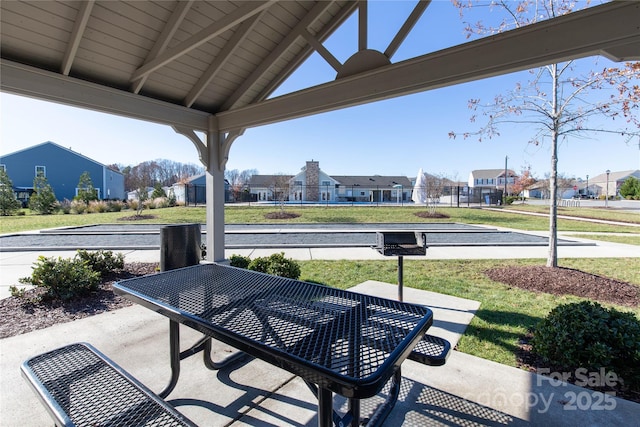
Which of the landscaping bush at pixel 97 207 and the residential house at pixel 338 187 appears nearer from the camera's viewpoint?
the landscaping bush at pixel 97 207

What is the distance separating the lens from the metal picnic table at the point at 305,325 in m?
1.04

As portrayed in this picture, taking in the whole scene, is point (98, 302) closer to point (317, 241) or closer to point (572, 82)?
point (317, 241)

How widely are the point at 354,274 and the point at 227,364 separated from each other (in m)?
3.26

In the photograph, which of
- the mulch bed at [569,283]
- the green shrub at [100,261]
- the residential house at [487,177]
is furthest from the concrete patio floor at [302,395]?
the residential house at [487,177]

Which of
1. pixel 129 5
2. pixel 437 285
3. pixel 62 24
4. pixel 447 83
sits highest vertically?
pixel 129 5

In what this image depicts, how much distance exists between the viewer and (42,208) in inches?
706

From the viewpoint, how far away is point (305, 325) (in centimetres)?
139

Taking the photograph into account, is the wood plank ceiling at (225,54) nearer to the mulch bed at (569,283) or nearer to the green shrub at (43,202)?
the mulch bed at (569,283)

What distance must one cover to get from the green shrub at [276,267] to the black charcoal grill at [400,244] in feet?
4.37

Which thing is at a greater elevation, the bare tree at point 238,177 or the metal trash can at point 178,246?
the bare tree at point 238,177

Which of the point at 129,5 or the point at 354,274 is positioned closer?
the point at 129,5

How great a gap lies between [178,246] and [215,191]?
1313 mm

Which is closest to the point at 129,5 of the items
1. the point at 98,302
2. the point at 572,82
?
the point at 98,302

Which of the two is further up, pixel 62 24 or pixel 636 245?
pixel 62 24
